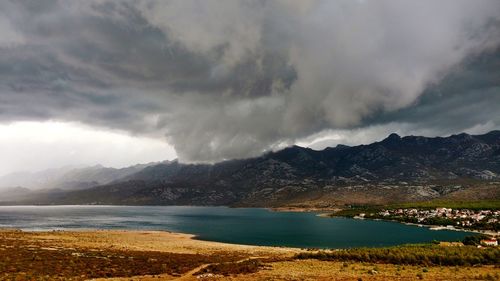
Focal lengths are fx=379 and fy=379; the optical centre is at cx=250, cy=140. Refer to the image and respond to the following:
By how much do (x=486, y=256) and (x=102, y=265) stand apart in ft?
198

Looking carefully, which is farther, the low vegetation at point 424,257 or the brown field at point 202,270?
the low vegetation at point 424,257

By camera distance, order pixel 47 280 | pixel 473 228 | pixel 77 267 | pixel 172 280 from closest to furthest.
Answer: pixel 47 280, pixel 172 280, pixel 77 267, pixel 473 228

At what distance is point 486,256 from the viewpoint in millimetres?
60781

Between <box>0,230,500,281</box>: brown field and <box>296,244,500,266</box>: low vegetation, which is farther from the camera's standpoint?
<box>296,244,500,266</box>: low vegetation

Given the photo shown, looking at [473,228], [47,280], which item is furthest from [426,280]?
[473,228]

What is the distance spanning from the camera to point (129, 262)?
204ft

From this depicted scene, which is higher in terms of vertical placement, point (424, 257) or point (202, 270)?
point (202, 270)

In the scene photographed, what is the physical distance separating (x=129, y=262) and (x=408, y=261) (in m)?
45.7

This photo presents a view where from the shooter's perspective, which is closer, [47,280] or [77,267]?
[47,280]

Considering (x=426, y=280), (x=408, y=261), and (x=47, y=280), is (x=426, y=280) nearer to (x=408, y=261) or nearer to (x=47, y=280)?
(x=408, y=261)

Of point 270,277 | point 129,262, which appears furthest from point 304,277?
point 129,262

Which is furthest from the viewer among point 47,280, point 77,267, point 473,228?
point 473,228

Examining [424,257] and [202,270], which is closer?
[202,270]

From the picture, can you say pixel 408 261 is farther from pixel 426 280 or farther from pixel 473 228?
pixel 473 228
